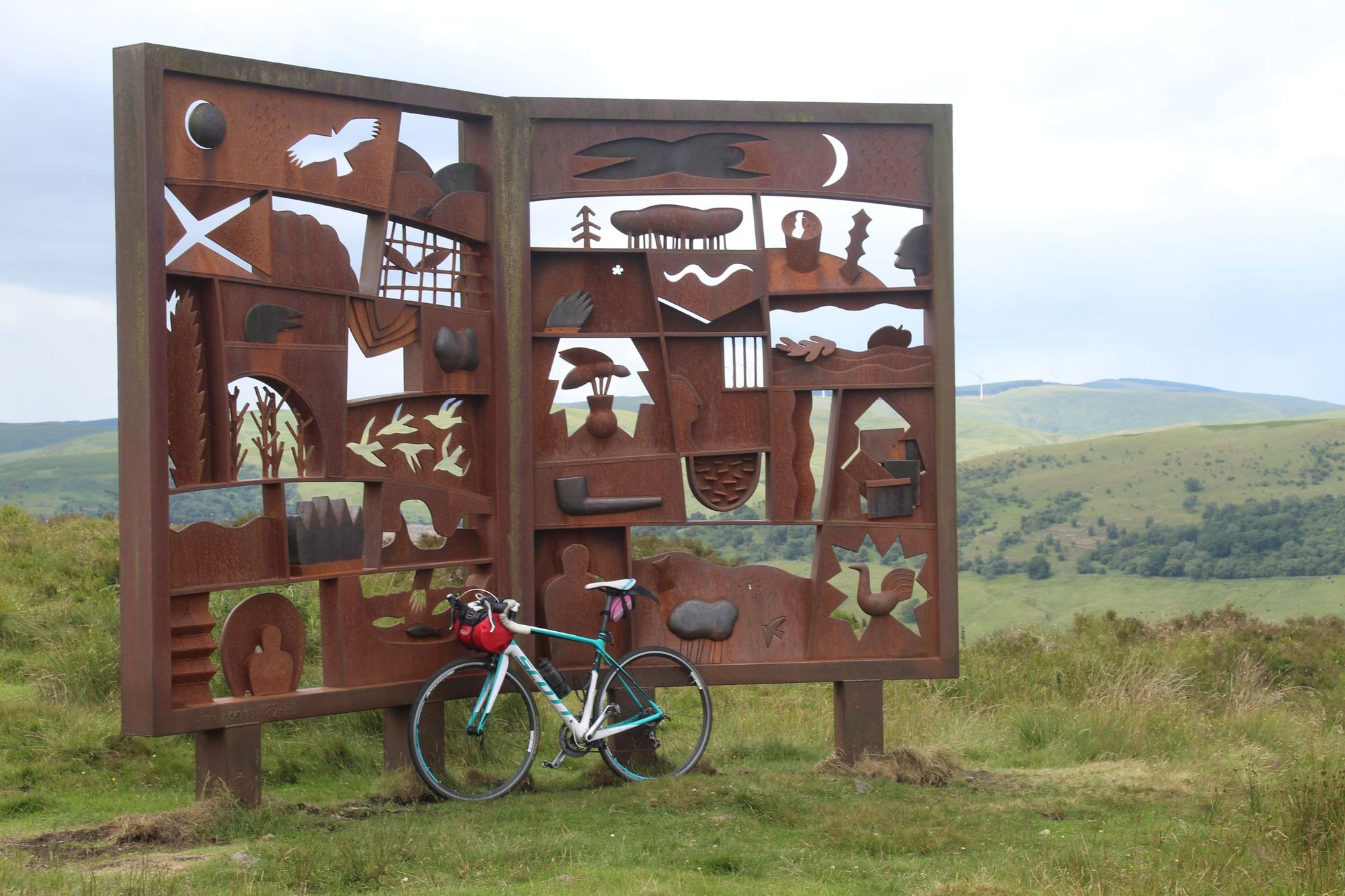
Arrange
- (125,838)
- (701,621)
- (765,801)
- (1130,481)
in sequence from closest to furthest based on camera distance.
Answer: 1. (125,838)
2. (765,801)
3. (701,621)
4. (1130,481)

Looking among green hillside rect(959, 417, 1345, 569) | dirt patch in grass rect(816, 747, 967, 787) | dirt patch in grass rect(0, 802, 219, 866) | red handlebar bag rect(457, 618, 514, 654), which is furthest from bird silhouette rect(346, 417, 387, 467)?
green hillside rect(959, 417, 1345, 569)

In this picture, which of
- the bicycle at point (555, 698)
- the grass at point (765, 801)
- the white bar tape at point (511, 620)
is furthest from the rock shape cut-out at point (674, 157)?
the grass at point (765, 801)

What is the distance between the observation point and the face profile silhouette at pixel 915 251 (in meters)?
8.49

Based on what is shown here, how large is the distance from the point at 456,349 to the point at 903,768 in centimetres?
363

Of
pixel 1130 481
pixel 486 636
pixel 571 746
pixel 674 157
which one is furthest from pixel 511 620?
pixel 1130 481

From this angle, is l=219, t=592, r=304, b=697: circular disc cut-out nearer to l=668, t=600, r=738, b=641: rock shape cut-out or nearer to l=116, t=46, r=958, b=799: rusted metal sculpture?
l=116, t=46, r=958, b=799: rusted metal sculpture

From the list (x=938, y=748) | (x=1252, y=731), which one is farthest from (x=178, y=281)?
(x=1252, y=731)

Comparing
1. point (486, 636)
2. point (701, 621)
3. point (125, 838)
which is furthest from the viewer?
point (701, 621)

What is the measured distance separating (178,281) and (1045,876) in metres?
4.80

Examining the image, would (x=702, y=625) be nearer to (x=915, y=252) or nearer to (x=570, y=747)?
(x=570, y=747)

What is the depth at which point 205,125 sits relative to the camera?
6.79 meters

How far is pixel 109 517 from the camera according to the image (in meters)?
17.2

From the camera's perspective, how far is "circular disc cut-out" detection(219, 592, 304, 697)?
23.0 ft

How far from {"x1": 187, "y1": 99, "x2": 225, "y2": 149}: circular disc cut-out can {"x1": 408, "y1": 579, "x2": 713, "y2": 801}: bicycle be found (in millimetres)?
2667
